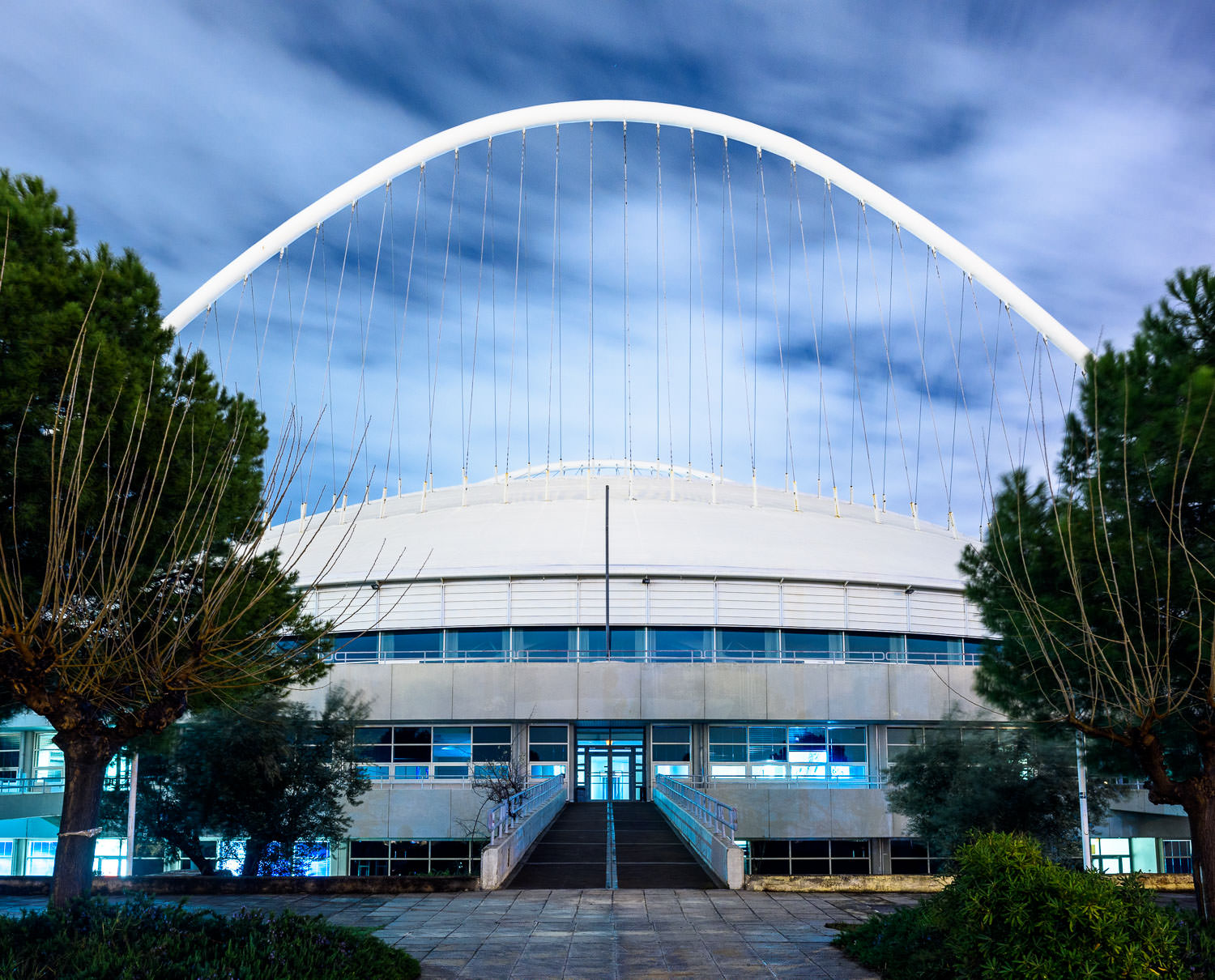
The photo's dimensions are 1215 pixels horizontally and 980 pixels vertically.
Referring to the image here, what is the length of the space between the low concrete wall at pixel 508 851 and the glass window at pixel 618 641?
1431 cm

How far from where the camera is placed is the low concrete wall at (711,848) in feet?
55.3

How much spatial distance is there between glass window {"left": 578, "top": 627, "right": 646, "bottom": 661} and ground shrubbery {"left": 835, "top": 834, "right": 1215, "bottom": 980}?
1254 inches

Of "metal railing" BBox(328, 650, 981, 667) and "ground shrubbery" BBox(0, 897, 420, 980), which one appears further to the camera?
"metal railing" BBox(328, 650, 981, 667)

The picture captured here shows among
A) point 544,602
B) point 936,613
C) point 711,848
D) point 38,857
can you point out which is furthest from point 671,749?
point 38,857

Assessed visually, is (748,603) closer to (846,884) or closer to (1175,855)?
(1175,855)

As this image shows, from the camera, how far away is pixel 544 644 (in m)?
41.2

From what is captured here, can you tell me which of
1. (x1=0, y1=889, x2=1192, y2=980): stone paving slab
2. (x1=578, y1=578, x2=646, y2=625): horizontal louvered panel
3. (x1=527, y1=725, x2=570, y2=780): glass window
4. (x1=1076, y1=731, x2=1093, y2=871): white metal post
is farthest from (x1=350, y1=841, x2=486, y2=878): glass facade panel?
(x1=0, y1=889, x2=1192, y2=980): stone paving slab

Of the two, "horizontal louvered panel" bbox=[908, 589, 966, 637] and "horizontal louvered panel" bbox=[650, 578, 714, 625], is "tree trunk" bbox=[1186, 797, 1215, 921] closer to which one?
"horizontal louvered panel" bbox=[650, 578, 714, 625]

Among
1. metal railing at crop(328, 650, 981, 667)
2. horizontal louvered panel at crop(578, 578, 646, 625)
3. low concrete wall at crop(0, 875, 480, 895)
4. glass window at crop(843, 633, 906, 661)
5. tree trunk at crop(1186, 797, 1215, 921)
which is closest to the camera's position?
tree trunk at crop(1186, 797, 1215, 921)

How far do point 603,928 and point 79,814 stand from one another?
618 centimetres

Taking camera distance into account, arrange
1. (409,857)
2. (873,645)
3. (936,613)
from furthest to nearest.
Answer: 1. (936,613)
2. (873,645)
3. (409,857)

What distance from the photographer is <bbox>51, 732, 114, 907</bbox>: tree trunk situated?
1048 cm

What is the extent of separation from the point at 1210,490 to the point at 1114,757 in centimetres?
464

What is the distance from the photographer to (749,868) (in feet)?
114
